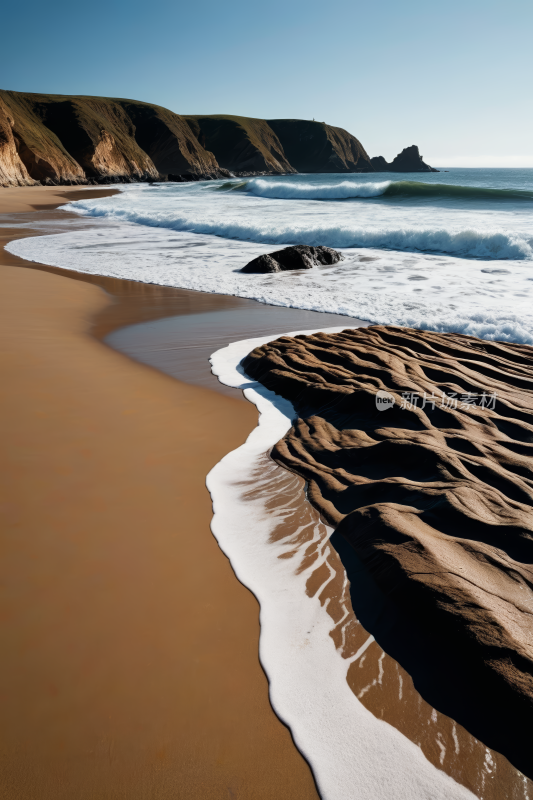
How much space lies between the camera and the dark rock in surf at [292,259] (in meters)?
9.23

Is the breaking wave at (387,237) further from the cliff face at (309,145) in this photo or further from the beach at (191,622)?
the cliff face at (309,145)

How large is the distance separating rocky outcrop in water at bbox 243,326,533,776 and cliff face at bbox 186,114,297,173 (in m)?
123

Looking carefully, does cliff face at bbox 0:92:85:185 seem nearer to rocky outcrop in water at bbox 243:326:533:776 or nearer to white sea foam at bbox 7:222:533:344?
white sea foam at bbox 7:222:533:344

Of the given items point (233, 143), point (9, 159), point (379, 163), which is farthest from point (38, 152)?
point (379, 163)

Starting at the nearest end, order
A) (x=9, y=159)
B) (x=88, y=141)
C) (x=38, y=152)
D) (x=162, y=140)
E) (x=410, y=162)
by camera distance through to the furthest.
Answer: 1. (x=9, y=159)
2. (x=38, y=152)
3. (x=88, y=141)
4. (x=162, y=140)
5. (x=410, y=162)

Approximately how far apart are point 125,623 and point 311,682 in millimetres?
729

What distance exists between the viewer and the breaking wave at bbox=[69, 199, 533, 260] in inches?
421

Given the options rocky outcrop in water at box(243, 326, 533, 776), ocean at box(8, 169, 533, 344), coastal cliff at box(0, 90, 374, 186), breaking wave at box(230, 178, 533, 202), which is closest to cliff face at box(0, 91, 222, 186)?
coastal cliff at box(0, 90, 374, 186)

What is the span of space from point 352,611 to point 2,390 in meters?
3.20

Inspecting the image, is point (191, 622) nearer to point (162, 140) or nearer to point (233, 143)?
point (162, 140)

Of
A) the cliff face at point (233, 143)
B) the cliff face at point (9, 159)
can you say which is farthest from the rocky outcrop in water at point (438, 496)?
the cliff face at point (233, 143)

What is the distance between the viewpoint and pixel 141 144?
3652 inches

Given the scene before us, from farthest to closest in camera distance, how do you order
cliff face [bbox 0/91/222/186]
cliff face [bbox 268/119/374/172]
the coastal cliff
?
1. cliff face [bbox 268/119/374/172]
2. the coastal cliff
3. cliff face [bbox 0/91/222/186]

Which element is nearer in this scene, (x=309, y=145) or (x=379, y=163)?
(x=309, y=145)
